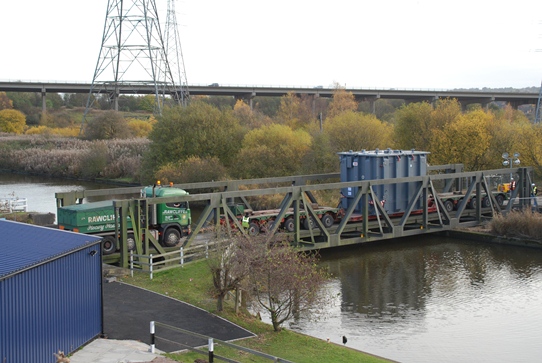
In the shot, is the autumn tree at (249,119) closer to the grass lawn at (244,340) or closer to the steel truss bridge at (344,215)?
the steel truss bridge at (344,215)

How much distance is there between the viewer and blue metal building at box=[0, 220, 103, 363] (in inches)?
528

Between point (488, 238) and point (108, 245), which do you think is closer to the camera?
point (108, 245)

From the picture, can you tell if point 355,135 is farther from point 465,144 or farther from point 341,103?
point 341,103

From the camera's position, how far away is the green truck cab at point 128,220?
2397 cm

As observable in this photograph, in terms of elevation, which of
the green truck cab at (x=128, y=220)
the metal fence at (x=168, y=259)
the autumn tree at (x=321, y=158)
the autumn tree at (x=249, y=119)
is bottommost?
the metal fence at (x=168, y=259)

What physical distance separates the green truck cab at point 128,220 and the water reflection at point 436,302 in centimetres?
672

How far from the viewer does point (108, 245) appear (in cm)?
2444

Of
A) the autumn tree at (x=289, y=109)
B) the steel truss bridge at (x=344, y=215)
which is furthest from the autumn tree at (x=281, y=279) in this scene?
the autumn tree at (x=289, y=109)

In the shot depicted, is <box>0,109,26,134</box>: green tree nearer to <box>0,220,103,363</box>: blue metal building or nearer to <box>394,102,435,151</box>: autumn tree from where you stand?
<box>394,102,435,151</box>: autumn tree

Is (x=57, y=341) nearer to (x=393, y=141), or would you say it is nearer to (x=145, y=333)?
(x=145, y=333)

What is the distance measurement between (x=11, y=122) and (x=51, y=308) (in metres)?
Answer: 111

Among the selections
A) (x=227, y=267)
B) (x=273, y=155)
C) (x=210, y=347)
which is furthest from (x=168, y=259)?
(x=273, y=155)

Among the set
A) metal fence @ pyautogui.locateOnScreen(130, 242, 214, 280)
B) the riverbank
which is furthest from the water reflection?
metal fence @ pyautogui.locateOnScreen(130, 242, 214, 280)

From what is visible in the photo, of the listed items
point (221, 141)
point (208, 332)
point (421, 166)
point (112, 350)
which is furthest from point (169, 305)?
point (221, 141)
